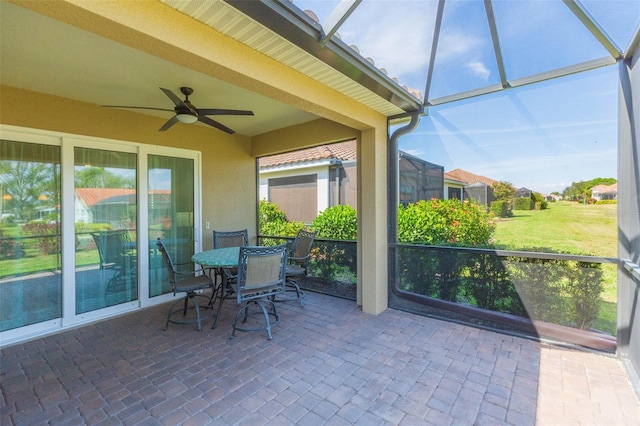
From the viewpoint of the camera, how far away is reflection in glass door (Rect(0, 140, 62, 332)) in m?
3.13

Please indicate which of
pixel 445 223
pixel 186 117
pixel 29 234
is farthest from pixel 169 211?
pixel 445 223

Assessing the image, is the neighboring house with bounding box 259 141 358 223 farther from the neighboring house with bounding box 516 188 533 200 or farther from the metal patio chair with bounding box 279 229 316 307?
the neighboring house with bounding box 516 188 533 200

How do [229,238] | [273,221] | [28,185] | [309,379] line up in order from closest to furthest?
[309,379], [28,185], [229,238], [273,221]

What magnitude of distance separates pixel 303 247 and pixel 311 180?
292 centimetres

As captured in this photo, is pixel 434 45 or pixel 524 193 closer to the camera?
pixel 434 45

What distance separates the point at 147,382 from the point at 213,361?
54cm

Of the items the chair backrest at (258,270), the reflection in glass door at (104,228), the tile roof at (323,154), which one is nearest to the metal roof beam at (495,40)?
the chair backrest at (258,270)

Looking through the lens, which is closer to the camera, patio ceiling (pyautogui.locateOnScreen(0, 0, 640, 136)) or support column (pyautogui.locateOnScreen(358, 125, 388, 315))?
patio ceiling (pyautogui.locateOnScreen(0, 0, 640, 136))

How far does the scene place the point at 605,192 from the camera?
2.82m

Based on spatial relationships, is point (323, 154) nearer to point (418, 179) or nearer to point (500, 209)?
point (418, 179)

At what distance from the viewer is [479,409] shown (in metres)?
2.06

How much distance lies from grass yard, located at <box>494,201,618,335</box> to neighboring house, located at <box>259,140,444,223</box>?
2.78 m

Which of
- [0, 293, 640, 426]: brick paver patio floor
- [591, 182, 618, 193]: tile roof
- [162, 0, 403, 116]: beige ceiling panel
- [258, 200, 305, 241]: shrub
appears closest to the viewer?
[162, 0, 403, 116]: beige ceiling panel

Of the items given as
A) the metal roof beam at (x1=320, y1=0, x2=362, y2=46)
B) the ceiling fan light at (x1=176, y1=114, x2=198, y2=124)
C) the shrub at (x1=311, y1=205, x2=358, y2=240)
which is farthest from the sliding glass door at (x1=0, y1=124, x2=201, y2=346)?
the metal roof beam at (x1=320, y1=0, x2=362, y2=46)
